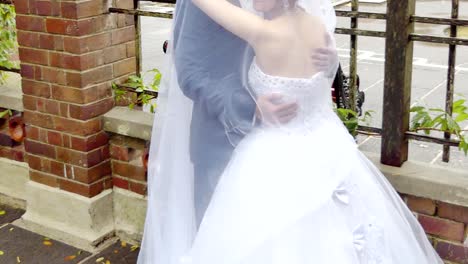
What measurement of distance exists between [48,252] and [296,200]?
2.14 m

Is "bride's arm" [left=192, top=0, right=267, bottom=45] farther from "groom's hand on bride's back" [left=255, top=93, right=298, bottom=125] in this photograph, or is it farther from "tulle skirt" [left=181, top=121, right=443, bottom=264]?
"tulle skirt" [left=181, top=121, right=443, bottom=264]

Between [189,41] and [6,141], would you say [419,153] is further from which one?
[189,41]

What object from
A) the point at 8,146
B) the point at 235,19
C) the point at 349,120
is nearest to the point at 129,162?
the point at 8,146

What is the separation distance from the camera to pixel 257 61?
2.50 meters

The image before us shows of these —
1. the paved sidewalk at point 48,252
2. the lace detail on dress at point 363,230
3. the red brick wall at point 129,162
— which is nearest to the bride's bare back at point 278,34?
the lace detail on dress at point 363,230

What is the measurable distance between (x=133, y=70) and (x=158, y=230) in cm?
152

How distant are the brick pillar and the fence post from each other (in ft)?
5.47

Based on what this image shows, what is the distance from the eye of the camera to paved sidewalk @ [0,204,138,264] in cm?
396

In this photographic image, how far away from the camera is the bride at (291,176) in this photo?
243 cm

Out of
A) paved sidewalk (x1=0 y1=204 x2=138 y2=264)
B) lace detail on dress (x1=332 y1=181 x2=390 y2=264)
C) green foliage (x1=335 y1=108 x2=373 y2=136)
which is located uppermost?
green foliage (x1=335 y1=108 x2=373 y2=136)

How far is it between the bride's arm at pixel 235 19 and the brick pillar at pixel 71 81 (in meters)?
1.48

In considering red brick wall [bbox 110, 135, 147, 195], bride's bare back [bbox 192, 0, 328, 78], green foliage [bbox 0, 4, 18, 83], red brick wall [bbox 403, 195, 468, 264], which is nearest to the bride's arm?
bride's bare back [bbox 192, 0, 328, 78]

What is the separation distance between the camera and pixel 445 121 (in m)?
3.14

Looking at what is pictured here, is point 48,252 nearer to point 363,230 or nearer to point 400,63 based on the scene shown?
point 363,230
